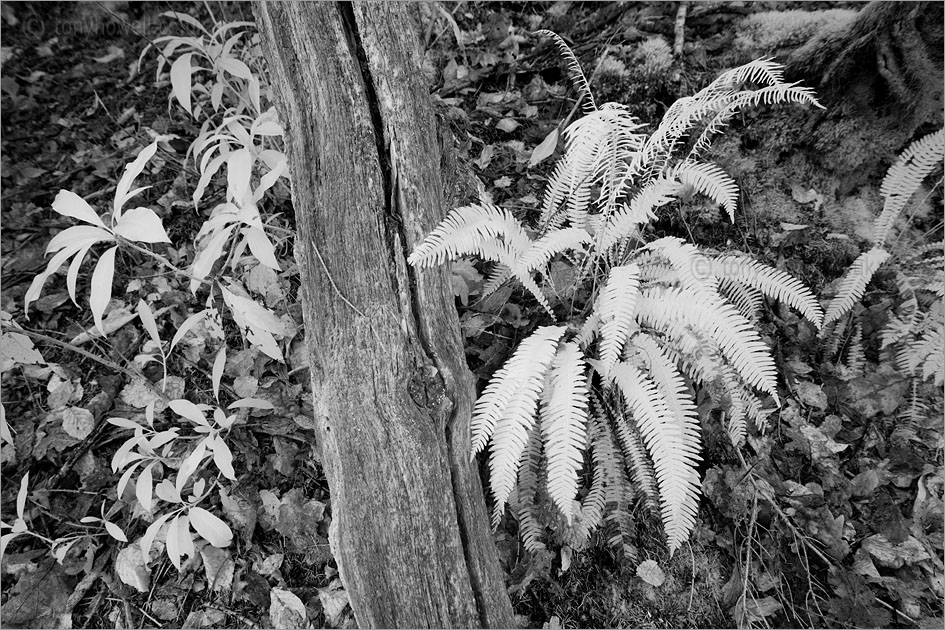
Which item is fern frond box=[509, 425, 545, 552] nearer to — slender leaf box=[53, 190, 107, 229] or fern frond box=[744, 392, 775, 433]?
fern frond box=[744, 392, 775, 433]

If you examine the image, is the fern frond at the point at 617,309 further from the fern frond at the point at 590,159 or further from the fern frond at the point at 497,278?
the fern frond at the point at 497,278

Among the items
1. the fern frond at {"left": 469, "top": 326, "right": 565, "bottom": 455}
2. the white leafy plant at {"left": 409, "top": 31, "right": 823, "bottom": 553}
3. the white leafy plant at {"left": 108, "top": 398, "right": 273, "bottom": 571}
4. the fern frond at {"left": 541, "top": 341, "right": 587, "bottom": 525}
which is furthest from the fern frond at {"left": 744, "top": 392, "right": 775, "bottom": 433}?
the white leafy plant at {"left": 108, "top": 398, "right": 273, "bottom": 571}

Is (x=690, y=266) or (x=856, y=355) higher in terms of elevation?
(x=690, y=266)

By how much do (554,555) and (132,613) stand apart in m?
1.73

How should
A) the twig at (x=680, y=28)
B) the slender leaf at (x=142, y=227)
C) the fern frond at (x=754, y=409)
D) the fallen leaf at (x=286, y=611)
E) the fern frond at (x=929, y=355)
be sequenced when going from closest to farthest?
1. the slender leaf at (x=142, y=227)
2. the fallen leaf at (x=286, y=611)
3. the fern frond at (x=754, y=409)
4. the fern frond at (x=929, y=355)
5. the twig at (x=680, y=28)

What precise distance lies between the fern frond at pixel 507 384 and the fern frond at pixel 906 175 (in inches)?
76.6

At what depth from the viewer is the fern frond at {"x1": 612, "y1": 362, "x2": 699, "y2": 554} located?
1.67 metres

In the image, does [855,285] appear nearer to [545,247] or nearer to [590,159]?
[590,159]

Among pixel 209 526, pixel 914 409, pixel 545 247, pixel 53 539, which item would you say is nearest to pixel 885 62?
pixel 914 409

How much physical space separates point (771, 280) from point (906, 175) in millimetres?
1130

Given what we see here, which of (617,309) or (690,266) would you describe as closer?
(617,309)

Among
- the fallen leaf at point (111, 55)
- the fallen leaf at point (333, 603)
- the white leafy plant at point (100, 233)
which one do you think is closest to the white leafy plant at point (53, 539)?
the fallen leaf at point (333, 603)

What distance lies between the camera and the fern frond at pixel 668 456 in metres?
1.67

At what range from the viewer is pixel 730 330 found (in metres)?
1.71
